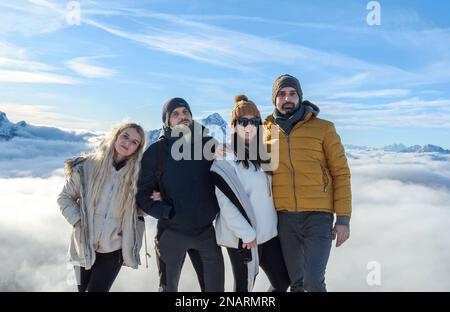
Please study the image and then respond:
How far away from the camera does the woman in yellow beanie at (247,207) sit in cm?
545

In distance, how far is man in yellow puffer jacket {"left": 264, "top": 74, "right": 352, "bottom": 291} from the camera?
5707mm

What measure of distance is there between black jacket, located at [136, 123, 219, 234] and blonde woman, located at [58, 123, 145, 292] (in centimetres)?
32

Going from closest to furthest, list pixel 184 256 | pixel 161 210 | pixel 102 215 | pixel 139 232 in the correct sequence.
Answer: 1. pixel 161 210
2. pixel 184 256
3. pixel 102 215
4. pixel 139 232

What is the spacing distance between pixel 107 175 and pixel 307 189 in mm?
2980

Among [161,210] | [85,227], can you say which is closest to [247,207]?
[161,210]

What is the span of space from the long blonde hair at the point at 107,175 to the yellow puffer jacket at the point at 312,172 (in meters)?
2.11

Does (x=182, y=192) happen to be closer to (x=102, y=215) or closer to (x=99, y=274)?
(x=102, y=215)

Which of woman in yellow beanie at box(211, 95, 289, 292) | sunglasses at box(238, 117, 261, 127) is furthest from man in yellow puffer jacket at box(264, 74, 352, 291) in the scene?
sunglasses at box(238, 117, 261, 127)

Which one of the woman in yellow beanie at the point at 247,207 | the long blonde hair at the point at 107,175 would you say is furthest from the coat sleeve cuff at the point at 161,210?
the woman in yellow beanie at the point at 247,207

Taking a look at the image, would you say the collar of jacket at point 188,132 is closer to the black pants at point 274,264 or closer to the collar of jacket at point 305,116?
the collar of jacket at point 305,116

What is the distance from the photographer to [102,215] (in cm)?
583

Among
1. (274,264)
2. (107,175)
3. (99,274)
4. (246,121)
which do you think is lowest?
(99,274)
